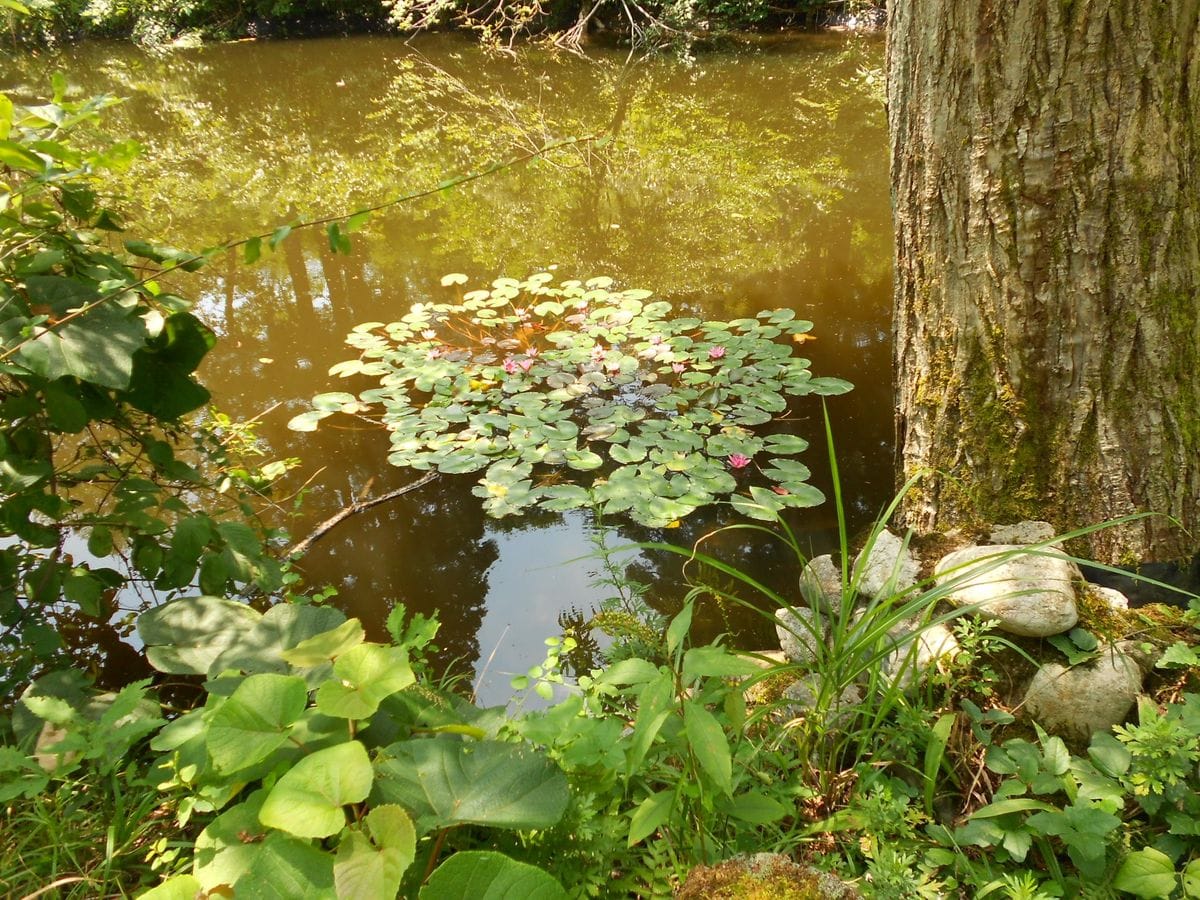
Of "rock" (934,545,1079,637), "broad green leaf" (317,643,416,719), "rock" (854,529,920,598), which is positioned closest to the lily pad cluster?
"rock" (854,529,920,598)

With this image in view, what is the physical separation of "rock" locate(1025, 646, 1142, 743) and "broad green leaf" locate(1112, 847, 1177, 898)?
28 cm

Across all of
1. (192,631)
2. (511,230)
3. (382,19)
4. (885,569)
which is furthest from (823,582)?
(382,19)

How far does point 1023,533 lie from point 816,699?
→ 0.63 meters

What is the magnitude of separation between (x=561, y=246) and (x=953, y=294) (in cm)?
329

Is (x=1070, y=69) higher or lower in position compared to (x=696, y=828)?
higher

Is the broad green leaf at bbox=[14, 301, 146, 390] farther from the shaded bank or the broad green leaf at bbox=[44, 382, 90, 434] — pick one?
the shaded bank

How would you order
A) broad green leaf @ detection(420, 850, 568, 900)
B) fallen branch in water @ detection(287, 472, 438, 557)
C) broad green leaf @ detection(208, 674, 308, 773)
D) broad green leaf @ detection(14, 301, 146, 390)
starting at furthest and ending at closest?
fallen branch in water @ detection(287, 472, 438, 557) < broad green leaf @ detection(14, 301, 146, 390) < broad green leaf @ detection(208, 674, 308, 773) < broad green leaf @ detection(420, 850, 568, 900)

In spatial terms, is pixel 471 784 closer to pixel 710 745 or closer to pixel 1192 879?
pixel 710 745

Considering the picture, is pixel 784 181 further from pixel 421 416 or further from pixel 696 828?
pixel 696 828

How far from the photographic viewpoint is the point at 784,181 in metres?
5.32

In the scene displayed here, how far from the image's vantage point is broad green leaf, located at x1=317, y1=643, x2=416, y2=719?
2.92ft

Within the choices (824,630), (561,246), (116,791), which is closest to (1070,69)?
(824,630)

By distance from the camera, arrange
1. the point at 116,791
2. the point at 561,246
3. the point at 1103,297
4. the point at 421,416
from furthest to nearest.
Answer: the point at 561,246, the point at 421,416, the point at 1103,297, the point at 116,791

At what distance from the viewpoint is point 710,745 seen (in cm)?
89
